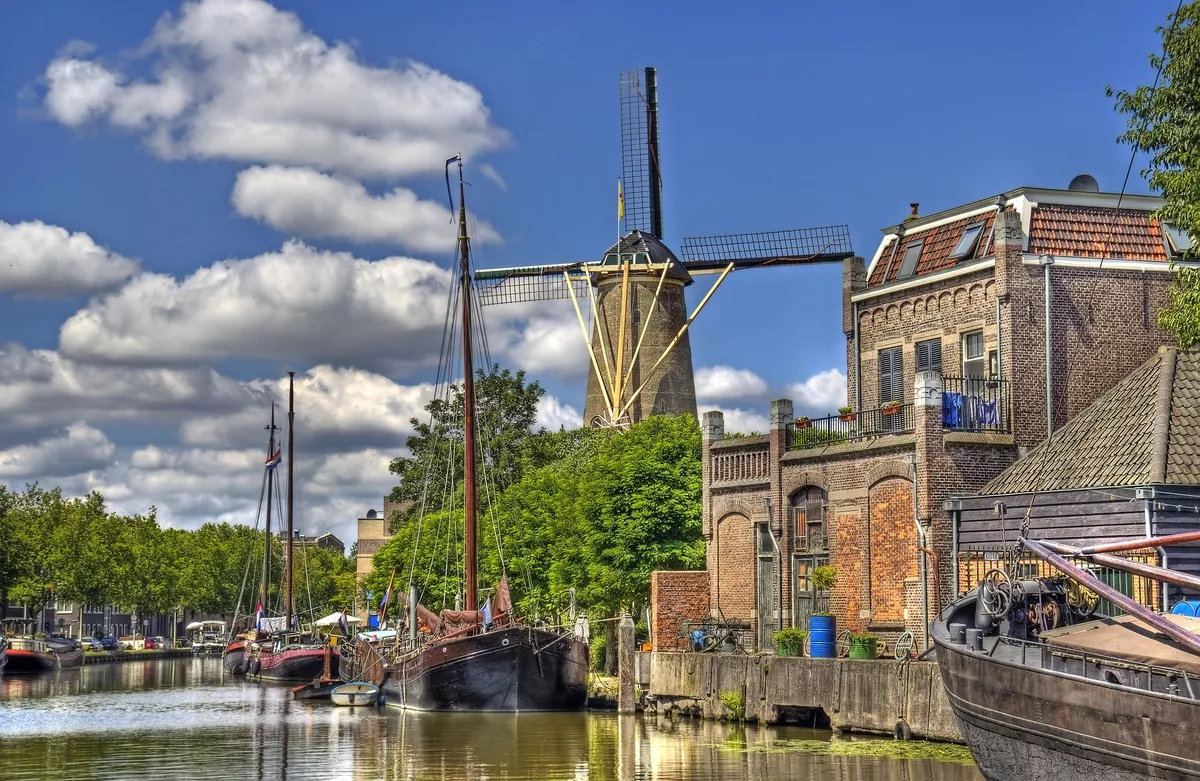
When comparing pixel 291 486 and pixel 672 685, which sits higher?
pixel 291 486

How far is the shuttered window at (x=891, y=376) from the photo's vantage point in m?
45.3

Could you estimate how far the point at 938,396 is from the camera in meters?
39.0

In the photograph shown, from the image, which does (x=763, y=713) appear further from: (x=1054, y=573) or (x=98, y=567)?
(x=98, y=567)

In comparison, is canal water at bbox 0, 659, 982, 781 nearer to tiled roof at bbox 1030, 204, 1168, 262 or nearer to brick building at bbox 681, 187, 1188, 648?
brick building at bbox 681, 187, 1188, 648

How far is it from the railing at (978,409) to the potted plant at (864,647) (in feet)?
18.9

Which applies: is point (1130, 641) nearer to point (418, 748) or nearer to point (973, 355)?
point (418, 748)

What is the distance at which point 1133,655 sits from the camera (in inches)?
881

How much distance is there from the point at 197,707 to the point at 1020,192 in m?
34.8

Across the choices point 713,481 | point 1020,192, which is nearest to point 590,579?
point 713,481

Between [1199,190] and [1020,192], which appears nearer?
[1199,190]

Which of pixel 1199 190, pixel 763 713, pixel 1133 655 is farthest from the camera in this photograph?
pixel 763 713

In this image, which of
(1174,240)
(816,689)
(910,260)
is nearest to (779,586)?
(816,689)

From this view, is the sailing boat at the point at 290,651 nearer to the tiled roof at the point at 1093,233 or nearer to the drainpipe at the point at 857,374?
the drainpipe at the point at 857,374

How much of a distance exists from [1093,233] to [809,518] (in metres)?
10.7
